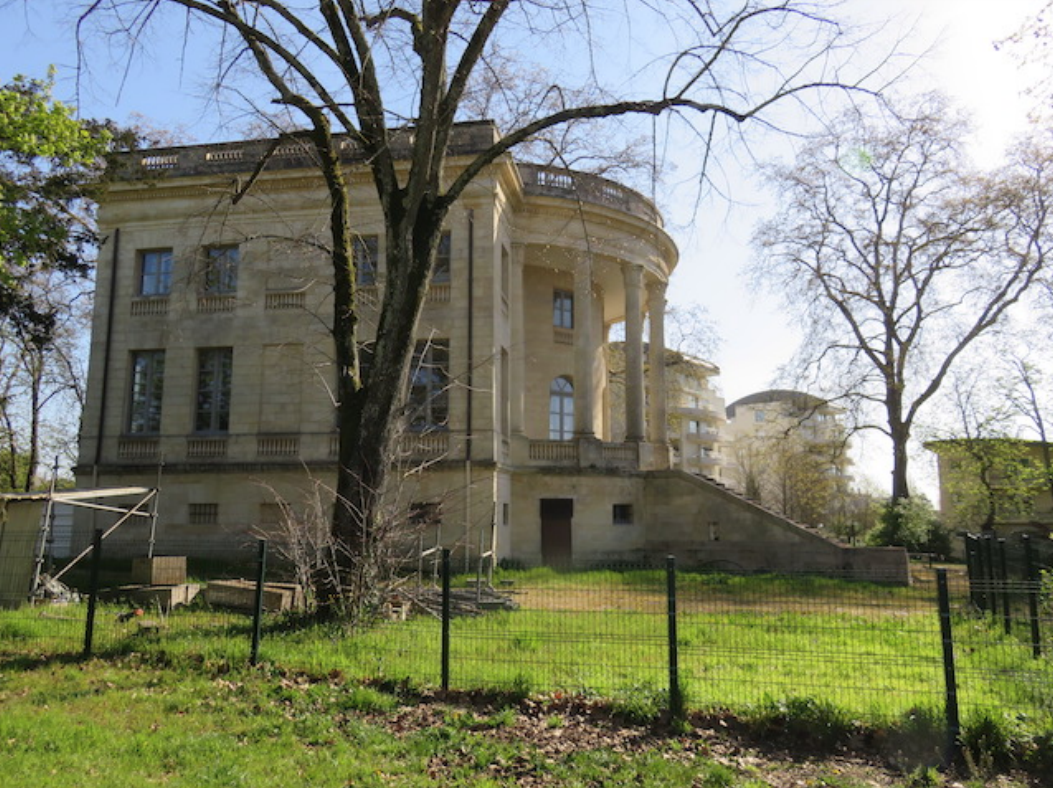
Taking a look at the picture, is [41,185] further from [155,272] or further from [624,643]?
[624,643]

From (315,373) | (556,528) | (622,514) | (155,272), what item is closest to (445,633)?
(315,373)

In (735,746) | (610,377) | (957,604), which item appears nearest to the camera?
(735,746)

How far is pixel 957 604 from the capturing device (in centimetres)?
1399

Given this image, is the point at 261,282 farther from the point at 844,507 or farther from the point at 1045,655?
the point at 844,507

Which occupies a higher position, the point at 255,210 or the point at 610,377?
the point at 255,210

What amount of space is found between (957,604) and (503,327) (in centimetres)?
1522

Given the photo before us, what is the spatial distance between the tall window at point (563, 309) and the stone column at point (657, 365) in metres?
3.16

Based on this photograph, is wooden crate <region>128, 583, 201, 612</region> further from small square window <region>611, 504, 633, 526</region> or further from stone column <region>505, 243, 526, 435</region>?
small square window <region>611, 504, 633, 526</region>

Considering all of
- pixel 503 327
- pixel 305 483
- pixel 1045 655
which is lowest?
pixel 1045 655

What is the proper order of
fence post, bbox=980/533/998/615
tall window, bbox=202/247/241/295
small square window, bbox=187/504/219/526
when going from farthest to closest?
1. tall window, bbox=202/247/241/295
2. small square window, bbox=187/504/219/526
3. fence post, bbox=980/533/998/615

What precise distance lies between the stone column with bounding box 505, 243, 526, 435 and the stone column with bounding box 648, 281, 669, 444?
18.0 ft

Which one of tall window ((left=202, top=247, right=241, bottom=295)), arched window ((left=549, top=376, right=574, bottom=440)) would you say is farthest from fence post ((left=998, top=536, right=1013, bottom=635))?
tall window ((left=202, top=247, right=241, bottom=295))

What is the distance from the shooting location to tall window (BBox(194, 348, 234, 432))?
24438mm

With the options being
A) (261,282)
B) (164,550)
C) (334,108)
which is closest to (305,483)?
(164,550)
